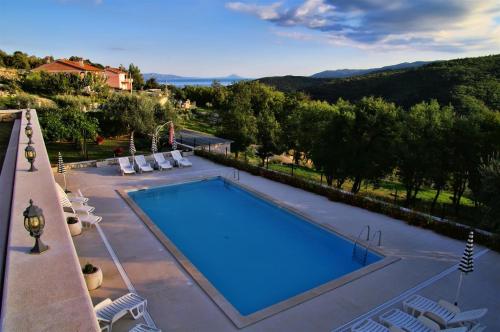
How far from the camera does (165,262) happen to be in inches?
320

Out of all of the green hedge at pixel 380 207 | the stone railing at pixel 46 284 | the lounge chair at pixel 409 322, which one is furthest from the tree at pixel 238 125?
the lounge chair at pixel 409 322

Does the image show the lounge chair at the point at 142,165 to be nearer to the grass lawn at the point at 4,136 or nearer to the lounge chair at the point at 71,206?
the grass lawn at the point at 4,136

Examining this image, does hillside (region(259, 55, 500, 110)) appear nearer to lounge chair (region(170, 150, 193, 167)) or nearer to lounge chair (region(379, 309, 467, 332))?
lounge chair (region(170, 150, 193, 167))

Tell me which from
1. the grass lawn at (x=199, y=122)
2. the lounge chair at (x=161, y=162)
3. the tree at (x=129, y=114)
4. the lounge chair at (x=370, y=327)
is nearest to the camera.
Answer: the lounge chair at (x=370, y=327)

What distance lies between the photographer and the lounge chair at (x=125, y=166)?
15.4 meters

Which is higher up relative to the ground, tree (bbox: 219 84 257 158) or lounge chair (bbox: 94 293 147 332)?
tree (bbox: 219 84 257 158)

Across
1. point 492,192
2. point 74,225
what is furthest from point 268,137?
point 492,192

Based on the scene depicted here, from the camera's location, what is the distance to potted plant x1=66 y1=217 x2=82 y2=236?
9.13 meters

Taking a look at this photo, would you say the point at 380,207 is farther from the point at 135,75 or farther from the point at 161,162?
the point at 135,75

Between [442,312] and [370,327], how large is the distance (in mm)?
1418

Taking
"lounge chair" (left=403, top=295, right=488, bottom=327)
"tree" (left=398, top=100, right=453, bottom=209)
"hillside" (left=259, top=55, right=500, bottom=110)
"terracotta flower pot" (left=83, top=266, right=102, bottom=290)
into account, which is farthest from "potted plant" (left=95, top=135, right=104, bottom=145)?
"hillside" (left=259, top=55, right=500, bottom=110)

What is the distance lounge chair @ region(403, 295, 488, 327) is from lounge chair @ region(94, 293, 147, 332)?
465cm

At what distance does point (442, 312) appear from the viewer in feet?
20.0

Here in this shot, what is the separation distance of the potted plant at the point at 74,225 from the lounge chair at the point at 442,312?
778cm
